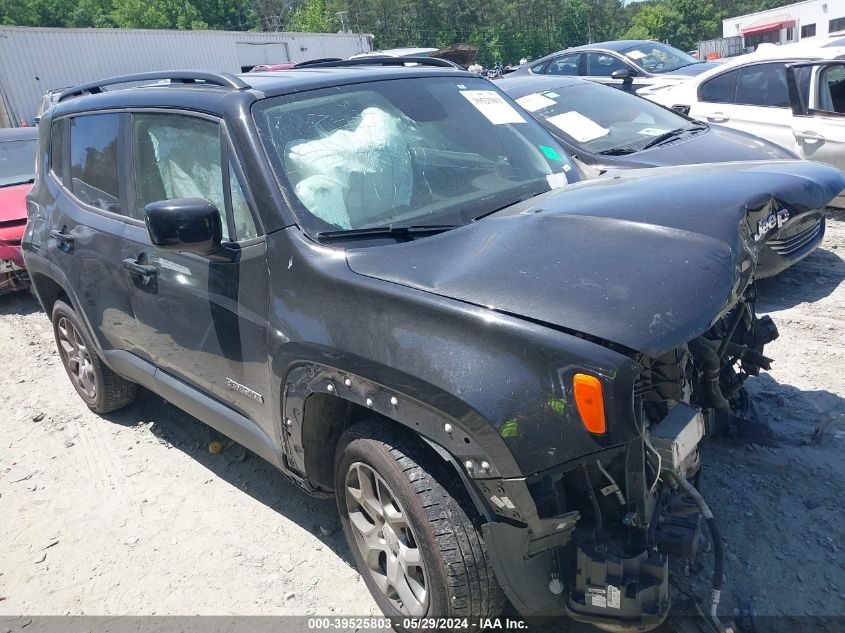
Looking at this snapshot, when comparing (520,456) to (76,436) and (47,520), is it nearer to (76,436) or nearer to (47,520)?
(47,520)

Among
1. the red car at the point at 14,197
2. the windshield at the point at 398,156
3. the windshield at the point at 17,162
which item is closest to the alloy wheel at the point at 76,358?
the windshield at the point at 398,156

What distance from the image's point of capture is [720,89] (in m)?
7.65

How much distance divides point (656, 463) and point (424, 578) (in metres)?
0.86

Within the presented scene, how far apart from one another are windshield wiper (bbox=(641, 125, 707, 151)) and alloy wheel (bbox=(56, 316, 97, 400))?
4.36 metres

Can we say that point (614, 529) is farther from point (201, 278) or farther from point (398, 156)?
point (201, 278)

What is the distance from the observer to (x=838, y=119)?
6648 mm

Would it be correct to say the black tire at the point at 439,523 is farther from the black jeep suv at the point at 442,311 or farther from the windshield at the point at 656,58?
the windshield at the point at 656,58

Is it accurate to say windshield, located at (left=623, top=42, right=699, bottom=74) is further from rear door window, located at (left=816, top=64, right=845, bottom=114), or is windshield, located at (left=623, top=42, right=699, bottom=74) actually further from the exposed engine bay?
the exposed engine bay

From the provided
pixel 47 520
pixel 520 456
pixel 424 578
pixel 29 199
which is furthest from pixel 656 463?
pixel 29 199

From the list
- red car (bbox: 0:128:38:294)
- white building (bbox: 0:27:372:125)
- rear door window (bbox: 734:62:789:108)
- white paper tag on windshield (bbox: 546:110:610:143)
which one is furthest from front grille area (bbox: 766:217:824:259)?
white building (bbox: 0:27:372:125)

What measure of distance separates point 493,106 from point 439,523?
2151 mm

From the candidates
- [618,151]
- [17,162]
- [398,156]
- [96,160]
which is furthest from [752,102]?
[17,162]

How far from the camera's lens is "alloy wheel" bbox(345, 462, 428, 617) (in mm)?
2412

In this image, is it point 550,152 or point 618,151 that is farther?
point 618,151
